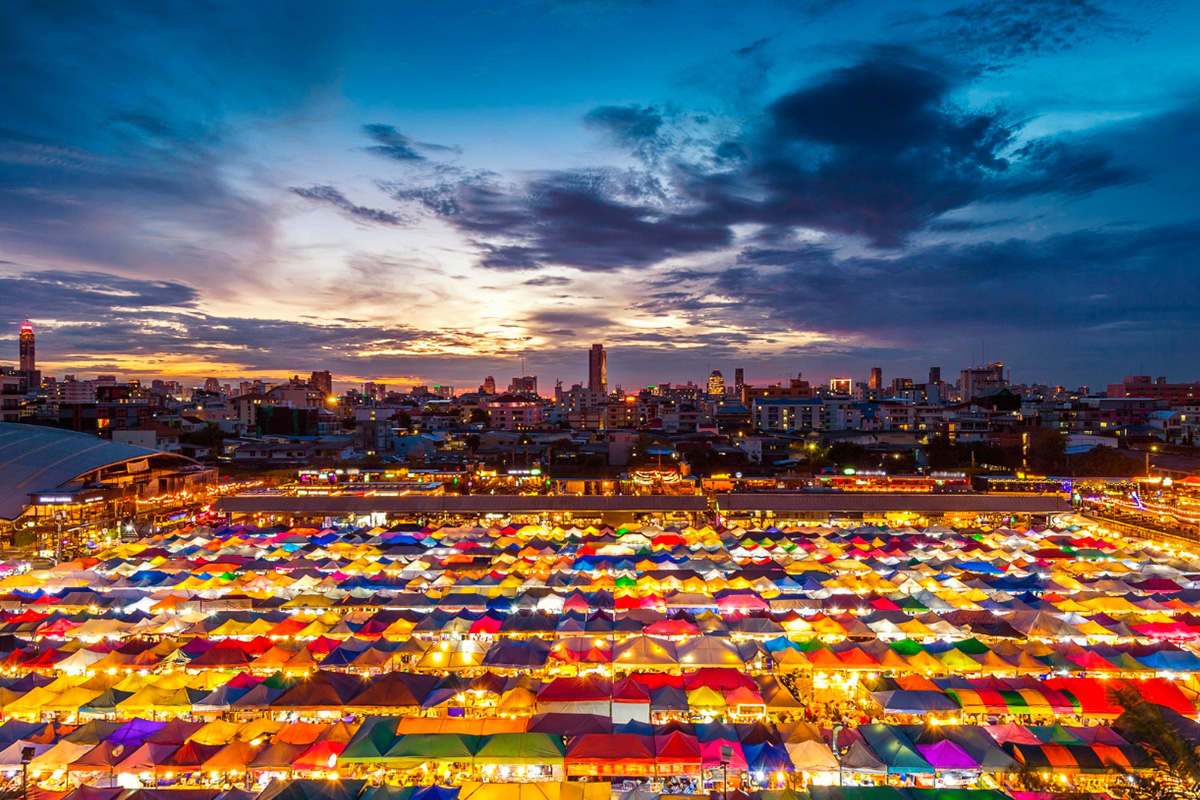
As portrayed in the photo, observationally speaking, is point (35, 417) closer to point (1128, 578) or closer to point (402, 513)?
point (402, 513)

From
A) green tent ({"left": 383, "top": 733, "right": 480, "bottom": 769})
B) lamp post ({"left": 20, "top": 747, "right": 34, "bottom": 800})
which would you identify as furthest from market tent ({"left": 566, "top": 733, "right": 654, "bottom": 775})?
lamp post ({"left": 20, "top": 747, "right": 34, "bottom": 800})

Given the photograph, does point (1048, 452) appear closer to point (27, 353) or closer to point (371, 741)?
point (371, 741)

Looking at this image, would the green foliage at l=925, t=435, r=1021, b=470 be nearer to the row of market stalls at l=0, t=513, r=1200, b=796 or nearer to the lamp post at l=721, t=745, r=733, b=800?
the row of market stalls at l=0, t=513, r=1200, b=796

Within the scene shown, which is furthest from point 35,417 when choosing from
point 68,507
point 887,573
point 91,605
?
point 887,573

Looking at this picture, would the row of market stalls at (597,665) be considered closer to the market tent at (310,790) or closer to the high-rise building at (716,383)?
the market tent at (310,790)

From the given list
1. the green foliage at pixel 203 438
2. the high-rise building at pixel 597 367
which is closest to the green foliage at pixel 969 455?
the green foliage at pixel 203 438

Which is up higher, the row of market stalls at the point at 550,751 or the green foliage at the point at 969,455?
the green foliage at the point at 969,455

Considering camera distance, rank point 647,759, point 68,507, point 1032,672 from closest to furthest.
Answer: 1. point 647,759
2. point 1032,672
3. point 68,507
